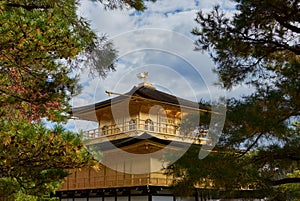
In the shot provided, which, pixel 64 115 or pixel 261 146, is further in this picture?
pixel 261 146

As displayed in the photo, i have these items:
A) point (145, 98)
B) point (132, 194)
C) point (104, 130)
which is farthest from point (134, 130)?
point (132, 194)

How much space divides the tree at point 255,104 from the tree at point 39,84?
201cm

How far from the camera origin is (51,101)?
4320 millimetres

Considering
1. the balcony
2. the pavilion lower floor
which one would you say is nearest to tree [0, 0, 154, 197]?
the pavilion lower floor

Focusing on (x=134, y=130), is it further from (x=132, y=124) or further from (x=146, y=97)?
(x=146, y=97)

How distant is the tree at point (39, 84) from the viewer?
3674mm

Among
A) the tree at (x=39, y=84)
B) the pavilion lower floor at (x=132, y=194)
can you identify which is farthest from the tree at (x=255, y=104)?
the pavilion lower floor at (x=132, y=194)

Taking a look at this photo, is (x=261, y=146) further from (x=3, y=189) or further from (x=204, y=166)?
(x=3, y=189)

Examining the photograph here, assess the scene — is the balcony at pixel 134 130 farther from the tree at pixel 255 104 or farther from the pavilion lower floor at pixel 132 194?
the tree at pixel 255 104

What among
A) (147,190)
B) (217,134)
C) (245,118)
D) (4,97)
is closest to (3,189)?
(4,97)

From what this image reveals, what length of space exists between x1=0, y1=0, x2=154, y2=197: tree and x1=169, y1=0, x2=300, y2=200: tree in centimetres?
201

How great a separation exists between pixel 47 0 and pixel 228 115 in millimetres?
3081

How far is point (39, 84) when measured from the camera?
14.3ft

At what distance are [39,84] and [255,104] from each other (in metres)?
3.08
